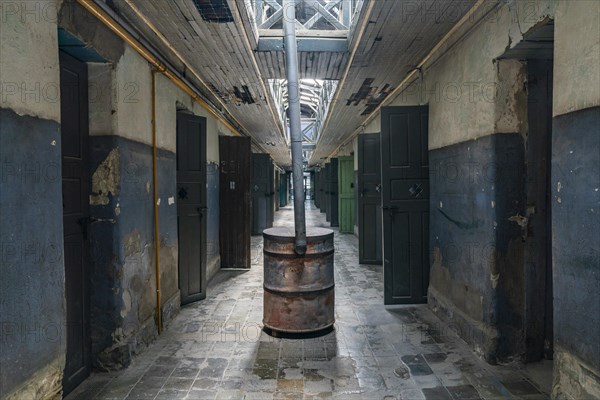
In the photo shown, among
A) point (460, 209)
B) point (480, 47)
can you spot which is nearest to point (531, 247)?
point (460, 209)

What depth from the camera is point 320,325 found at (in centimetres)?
358

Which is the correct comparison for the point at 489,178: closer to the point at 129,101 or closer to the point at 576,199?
the point at 576,199

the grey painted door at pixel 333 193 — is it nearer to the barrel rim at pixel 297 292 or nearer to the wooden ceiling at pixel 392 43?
the wooden ceiling at pixel 392 43

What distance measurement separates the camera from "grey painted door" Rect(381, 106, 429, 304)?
4.40 meters

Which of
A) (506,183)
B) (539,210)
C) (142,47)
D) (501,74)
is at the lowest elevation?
(539,210)

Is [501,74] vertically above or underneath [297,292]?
above

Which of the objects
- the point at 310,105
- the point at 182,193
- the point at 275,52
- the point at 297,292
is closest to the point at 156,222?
the point at 182,193

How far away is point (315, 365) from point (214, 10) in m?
2.92

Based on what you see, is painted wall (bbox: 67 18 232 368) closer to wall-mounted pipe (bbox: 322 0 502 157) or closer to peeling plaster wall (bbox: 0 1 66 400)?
peeling plaster wall (bbox: 0 1 66 400)

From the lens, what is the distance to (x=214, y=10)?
2.88 meters

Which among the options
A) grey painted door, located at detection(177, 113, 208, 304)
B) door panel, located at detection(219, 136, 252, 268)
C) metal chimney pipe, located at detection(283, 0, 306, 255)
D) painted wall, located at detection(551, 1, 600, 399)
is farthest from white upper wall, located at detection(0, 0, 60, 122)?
door panel, located at detection(219, 136, 252, 268)

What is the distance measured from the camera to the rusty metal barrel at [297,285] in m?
3.51

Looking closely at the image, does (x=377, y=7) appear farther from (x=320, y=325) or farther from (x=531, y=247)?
(x=320, y=325)

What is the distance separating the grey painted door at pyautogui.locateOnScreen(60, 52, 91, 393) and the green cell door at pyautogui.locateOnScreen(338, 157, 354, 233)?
7.90 meters
